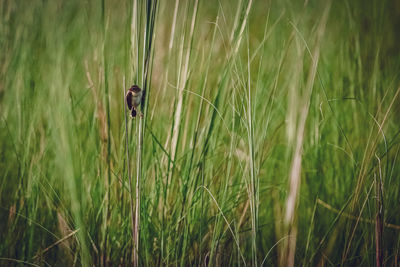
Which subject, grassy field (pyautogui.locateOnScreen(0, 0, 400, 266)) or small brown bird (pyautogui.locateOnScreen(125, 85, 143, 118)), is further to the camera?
grassy field (pyautogui.locateOnScreen(0, 0, 400, 266))

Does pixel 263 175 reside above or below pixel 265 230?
above

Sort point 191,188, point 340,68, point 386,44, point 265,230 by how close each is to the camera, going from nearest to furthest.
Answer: point 191,188, point 265,230, point 340,68, point 386,44

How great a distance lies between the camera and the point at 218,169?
27.5 inches

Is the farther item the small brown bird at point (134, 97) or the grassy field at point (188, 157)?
the grassy field at point (188, 157)

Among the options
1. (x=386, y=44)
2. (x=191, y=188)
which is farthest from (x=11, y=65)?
(x=386, y=44)

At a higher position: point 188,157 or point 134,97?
point 134,97

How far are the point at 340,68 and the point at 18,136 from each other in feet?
3.23

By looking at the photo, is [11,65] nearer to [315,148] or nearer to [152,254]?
[152,254]

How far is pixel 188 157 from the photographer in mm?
659

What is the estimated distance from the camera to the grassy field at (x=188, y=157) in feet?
1.85

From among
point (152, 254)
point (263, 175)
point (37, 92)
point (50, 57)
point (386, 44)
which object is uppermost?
point (386, 44)

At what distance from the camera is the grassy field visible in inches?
22.2

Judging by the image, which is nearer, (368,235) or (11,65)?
(368,235)

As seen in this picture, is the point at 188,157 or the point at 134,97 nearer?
the point at 134,97
